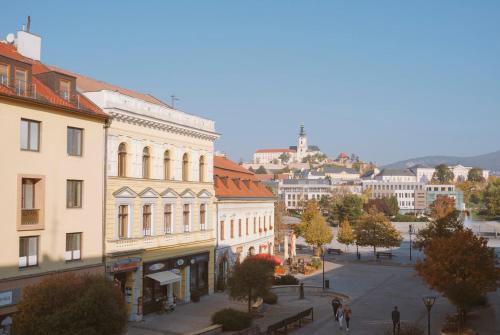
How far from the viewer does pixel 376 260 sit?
6166cm

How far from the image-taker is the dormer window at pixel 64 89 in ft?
88.3

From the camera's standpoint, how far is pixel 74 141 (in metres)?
26.8

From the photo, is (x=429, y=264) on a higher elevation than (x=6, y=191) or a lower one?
lower

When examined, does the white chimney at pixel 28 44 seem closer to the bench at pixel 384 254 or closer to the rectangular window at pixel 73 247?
the rectangular window at pixel 73 247

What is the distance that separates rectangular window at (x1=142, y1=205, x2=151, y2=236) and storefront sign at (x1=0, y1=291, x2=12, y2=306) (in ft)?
31.1

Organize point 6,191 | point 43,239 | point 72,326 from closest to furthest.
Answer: point 72,326, point 6,191, point 43,239

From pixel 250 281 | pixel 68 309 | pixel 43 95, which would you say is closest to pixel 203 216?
pixel 250 281

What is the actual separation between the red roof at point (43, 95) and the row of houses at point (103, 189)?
0.08m

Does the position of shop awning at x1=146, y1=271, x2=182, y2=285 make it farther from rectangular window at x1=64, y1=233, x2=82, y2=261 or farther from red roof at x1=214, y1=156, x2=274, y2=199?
red roof at x1=214, y1=156, x2=274, y2=199

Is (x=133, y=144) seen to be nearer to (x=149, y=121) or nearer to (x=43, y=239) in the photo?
(x=149, y=121)

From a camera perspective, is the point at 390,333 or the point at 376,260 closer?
the point at 390,333

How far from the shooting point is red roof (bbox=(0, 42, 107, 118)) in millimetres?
23875

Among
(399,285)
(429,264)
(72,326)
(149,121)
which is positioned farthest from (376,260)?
(72,326)

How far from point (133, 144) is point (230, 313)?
10617mm
